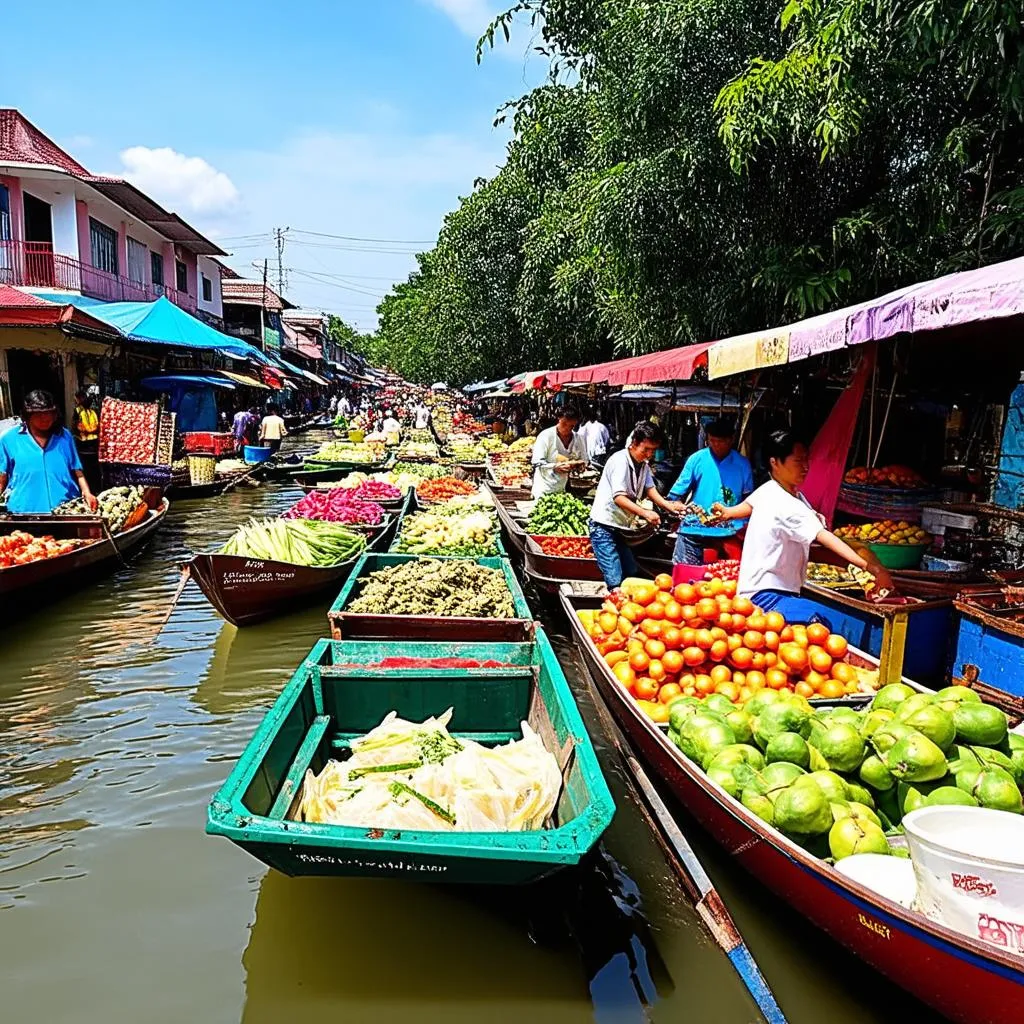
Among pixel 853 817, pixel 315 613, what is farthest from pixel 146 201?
pixel 853 817

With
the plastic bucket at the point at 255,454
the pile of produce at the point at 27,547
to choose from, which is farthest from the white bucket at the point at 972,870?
the plastic bucket at the point at 255,454

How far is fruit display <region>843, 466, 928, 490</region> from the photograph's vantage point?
758 centimetres

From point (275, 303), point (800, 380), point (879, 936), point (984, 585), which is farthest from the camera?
point (275, 303)

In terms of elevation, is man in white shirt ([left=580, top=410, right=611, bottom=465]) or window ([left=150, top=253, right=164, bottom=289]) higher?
window ([left=150, top=253, right=164, bottom=289])

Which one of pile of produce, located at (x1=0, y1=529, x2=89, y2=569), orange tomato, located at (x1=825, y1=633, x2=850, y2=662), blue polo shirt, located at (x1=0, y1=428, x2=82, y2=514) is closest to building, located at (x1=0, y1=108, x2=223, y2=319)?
blue polo shirt, located at (x1=0, y1=428, x2=82, y2=514)

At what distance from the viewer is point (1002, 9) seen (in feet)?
15.4

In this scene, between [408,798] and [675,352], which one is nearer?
[408,798]

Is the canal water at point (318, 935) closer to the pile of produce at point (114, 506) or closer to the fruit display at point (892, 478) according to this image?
the fruit display at point (892, 478)

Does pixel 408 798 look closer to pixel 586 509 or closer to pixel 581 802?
pixel 581 802

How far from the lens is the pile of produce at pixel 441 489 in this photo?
1433 cm

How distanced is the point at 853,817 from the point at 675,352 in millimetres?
6284

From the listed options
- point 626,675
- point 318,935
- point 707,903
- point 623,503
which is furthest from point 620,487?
point 318,935

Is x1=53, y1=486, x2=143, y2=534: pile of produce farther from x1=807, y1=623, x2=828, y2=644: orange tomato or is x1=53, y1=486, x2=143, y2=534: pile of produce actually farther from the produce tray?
x1=807, y1=623, x2=828, y2=644: orange tomato

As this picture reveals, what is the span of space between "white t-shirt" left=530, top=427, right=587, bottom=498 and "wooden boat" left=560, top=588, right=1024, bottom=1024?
23.4ft
